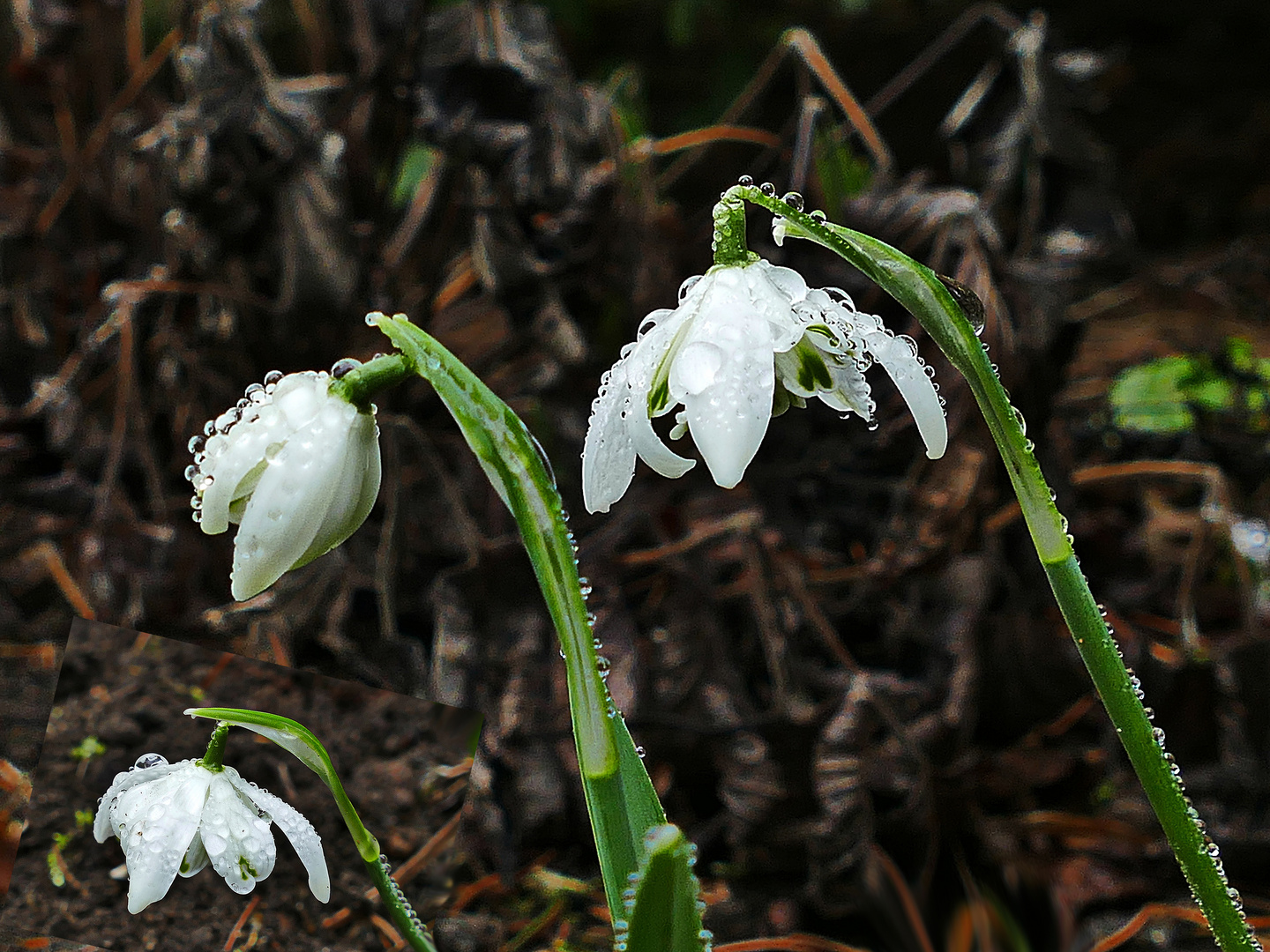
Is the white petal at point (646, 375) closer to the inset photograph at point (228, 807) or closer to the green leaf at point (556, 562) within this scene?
the green leaf at point (556, 562)

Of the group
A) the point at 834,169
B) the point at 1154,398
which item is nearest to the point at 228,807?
the point at 834,169

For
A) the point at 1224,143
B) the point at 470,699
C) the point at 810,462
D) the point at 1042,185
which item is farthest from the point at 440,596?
the point at 1224,143

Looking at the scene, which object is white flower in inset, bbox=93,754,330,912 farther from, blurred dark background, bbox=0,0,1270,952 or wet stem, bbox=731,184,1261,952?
wet stem, bbox=731,184,1261,952

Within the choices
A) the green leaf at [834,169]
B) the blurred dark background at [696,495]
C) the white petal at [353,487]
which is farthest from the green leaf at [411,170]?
the white petal at [353,487]

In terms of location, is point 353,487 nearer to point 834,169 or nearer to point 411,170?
point 834,169

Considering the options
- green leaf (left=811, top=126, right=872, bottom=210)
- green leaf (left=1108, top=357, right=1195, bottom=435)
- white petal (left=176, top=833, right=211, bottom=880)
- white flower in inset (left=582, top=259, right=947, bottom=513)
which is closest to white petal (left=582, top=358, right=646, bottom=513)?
white flower in inset (left=582, top=259, right=947, bottom=513)
